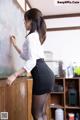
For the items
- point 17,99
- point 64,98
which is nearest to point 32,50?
point 17,99

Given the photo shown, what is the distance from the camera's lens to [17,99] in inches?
67.5

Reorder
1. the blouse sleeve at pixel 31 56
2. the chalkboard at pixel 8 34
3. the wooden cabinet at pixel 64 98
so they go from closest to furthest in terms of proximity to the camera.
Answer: the blouse sleeve at pixel 31 56 < the chalkboard at pixel 8 34 < the wooden cabinet at pixel 64 98

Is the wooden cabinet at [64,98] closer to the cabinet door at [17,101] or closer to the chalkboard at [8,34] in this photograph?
the chalkboard at [8,34]

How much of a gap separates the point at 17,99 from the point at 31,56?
36 cm

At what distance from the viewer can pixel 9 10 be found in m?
2.17

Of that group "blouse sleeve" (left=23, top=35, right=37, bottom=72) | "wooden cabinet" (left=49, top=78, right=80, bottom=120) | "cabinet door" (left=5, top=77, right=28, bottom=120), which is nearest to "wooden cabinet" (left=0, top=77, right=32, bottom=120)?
"cabinet door" (left=5, top=77, right=28, bottom=120)

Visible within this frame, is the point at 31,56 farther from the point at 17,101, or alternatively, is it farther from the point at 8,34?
the point at 8,34

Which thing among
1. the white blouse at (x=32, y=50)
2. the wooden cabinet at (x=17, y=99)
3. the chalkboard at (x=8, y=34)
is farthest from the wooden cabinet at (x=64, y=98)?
the white blouse at (x=32, y=50)

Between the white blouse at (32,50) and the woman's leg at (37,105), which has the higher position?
the white blouse at (32,50)

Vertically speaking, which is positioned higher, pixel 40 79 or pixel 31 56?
pixel 31 56

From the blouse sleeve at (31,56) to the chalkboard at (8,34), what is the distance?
0.38m

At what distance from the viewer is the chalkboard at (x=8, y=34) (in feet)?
6.33

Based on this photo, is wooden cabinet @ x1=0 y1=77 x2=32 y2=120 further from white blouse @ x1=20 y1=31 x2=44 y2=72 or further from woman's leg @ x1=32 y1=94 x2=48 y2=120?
white blouse @ x1=20 y1=31 x2=44 y2=72

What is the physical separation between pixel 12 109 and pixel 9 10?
3.20 ft
